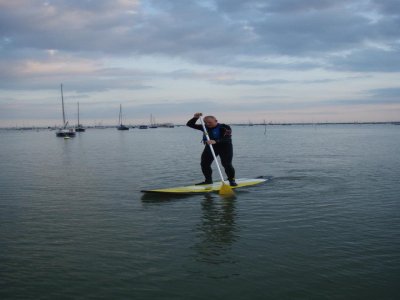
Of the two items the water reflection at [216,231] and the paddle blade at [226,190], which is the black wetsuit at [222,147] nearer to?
the paddle blade at [226,190]

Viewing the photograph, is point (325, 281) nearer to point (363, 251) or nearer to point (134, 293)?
point (363, 251)

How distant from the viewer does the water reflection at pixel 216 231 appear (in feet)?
23.4

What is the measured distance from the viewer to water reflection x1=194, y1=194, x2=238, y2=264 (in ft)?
23.4

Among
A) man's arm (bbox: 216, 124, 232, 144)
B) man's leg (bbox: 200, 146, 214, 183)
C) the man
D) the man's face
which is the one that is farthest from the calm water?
the man's face

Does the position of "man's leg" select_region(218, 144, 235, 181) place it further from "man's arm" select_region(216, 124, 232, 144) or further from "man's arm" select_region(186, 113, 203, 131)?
"man's arm" select_region(186, 113, 203, 131)

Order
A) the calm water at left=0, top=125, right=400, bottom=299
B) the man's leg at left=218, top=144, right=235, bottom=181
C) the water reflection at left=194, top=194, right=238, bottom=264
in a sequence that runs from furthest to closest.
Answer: the man's leg at left=218, top=144, right=235, bottom=181 < the water reflection at left=194, top=194, right=238, bottom=264 < the calm water at left=0, top=125, right=400, bottom=299

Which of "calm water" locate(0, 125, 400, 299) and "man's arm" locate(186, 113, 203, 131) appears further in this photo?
"man's arm" locate(186, 113, 203, 131)

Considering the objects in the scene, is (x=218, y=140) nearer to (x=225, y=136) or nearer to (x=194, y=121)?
(x=225, y=136)

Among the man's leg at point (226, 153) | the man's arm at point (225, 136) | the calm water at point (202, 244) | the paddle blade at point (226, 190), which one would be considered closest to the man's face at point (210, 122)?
the man's arm at point (225, 136)

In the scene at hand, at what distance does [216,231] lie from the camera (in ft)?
28.6

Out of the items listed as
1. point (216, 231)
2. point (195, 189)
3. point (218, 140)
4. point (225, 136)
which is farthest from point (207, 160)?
point (216, 231)

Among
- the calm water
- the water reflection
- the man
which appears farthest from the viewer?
the man

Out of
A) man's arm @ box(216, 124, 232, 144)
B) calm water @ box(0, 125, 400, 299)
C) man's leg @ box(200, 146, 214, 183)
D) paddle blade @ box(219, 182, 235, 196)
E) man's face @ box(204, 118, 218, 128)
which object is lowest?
calm water @ box(0, 125, 400, 299)

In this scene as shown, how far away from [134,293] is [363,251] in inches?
171
